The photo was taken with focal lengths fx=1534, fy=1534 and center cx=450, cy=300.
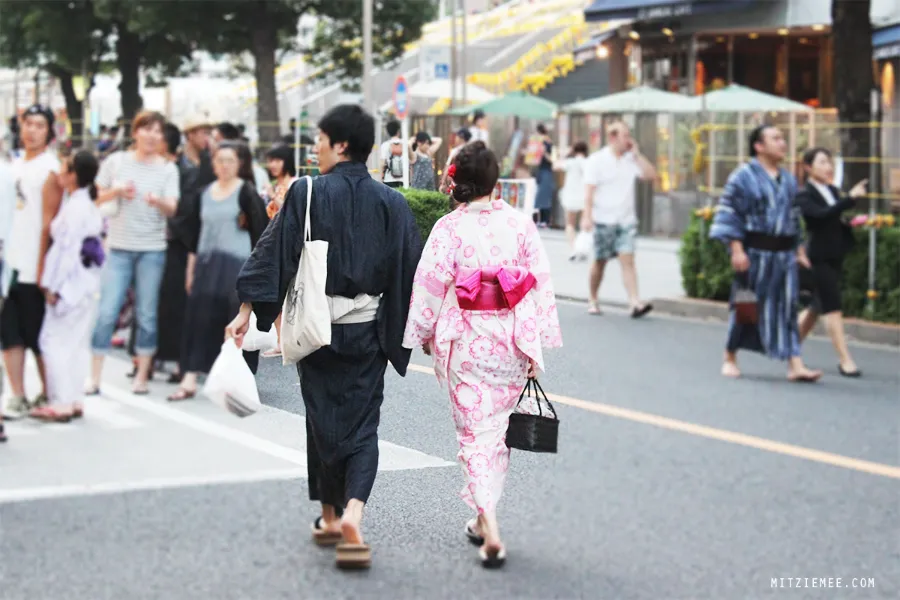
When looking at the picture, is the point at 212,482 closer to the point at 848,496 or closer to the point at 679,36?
the point at 848,496

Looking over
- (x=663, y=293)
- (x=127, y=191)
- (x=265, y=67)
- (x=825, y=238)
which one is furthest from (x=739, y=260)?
(x=265, y=67)

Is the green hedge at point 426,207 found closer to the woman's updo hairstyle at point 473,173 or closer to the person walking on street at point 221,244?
the woman's updo hairstyle at point 473,173

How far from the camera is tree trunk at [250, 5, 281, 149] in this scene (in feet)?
120

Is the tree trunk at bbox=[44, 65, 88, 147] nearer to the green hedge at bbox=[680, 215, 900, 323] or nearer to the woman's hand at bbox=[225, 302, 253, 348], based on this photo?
the green hedge at bbox=[680, 215, 900, 323]

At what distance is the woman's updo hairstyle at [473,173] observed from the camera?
9.37ft

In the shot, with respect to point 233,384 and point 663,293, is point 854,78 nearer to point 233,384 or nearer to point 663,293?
point 663,293

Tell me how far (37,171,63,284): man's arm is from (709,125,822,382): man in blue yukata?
437 cm

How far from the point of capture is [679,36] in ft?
103

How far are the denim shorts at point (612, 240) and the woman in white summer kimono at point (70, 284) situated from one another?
578cm

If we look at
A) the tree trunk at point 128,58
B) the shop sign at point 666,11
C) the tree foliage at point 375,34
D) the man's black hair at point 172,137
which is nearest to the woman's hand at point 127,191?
the man's black hair at point 172,137

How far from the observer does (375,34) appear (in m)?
39.8

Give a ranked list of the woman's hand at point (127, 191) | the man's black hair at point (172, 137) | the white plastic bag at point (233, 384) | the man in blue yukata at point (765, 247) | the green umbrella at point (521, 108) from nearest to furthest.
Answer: the white plastic bag at point (233, 384) < the woman's hand at point (127, 191) < the man's black hair at point (172, 137) < the man in blue yukata at point (765, 247) < the green umbrella at point (521, 108)

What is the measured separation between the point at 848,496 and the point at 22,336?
523cm

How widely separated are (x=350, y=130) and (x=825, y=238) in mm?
9522
